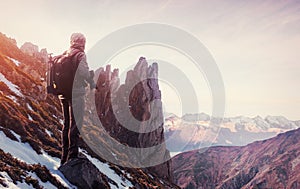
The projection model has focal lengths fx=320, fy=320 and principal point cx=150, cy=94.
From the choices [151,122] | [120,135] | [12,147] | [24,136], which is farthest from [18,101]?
[151,122]

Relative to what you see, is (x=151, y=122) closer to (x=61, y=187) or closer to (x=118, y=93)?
(x=118, y=93)

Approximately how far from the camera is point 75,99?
12688 millimetres

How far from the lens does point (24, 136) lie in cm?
1619

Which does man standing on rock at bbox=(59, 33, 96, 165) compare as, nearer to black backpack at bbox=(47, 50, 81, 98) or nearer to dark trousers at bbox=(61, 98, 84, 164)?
dark trousers at bbox=(61, 98, 84, 164)

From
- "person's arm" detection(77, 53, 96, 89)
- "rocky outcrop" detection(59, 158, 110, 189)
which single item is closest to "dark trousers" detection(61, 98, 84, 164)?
"rocky outcrop" detection(59, 158, 110, 189)

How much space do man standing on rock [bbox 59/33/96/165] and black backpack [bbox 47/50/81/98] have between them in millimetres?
105

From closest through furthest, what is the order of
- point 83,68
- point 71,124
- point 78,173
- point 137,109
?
point 83,68 → point 71,124 → point 78,173 → point 137,109

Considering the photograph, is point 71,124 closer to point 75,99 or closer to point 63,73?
point 75,99

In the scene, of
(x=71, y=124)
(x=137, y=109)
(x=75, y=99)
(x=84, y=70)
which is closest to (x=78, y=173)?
(x=71, y=124)

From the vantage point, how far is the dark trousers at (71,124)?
502 inches

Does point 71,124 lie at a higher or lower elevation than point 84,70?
lower

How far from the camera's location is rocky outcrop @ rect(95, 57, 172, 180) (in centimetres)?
9081

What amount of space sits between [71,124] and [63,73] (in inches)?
82.9

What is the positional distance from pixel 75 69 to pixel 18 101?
46.6 feet
